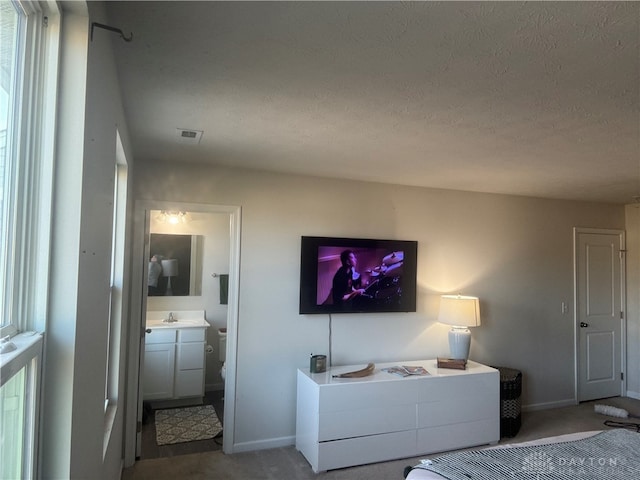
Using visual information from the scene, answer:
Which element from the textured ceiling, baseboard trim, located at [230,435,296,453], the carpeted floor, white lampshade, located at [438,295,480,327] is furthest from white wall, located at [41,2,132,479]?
white lampshade, located at [438,295,480,327]

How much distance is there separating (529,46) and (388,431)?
2838 mm

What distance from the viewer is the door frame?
3.23 meters

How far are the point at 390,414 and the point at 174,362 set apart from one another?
233 centimetres

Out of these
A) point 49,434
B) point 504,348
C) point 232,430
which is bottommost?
point 232,430

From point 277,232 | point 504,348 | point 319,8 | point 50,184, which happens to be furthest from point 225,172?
point 504,348

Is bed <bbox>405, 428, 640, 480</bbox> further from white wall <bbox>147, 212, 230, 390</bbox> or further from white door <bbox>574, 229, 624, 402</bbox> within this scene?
white wall <bbox>147, 212, 230, 390</bbox>

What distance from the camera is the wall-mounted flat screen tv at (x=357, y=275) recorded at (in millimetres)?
3701

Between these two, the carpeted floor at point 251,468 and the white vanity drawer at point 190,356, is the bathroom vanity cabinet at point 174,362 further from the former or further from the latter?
the carpeted floor at point 251,468

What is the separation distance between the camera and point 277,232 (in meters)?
3.67

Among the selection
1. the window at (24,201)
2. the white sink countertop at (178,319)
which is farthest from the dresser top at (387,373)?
the window at (24,201)

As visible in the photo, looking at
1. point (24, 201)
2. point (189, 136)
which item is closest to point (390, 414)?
point (189, 136)

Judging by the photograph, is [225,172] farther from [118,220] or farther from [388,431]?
[388,431]

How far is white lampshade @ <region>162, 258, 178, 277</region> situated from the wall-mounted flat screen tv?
1860 mm

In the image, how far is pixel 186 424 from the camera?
402 centimetres
